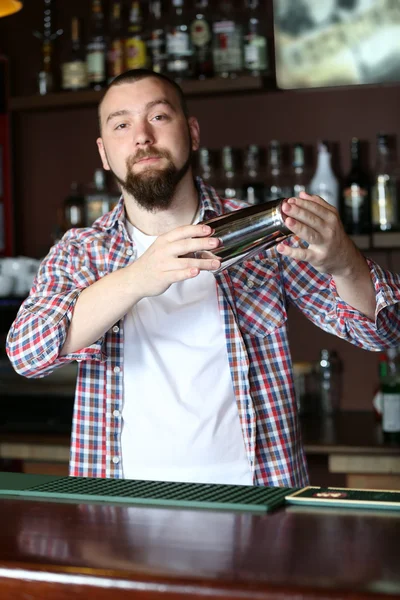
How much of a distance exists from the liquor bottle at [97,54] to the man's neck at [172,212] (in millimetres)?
1241

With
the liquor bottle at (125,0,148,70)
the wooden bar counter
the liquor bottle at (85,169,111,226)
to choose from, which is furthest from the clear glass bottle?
the wooden bar counter

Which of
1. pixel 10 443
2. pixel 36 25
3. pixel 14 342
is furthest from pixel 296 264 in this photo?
pixel 36 25

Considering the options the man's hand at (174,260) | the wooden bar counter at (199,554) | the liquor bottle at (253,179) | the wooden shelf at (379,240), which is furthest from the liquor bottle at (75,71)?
the wooden bar counter at (199,554)

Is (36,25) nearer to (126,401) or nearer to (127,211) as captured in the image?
(127,211)

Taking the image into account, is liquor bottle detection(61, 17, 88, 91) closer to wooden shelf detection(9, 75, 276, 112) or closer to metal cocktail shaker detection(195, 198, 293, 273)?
wooden shelf detection(9, 75, 276, 112)

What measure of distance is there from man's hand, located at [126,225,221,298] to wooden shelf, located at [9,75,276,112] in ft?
4.49

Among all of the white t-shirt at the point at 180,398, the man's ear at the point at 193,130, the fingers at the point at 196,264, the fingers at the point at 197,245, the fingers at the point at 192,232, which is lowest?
the white t-shirt at the point at 180,398

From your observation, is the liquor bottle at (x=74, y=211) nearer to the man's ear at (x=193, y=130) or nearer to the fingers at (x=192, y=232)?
the man's ear at (x=193, y=130)

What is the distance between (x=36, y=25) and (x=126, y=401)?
1907mm

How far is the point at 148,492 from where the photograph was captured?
1.28 meters

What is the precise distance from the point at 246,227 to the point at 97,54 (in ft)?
5.76

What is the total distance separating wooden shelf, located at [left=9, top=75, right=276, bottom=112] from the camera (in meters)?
2.71

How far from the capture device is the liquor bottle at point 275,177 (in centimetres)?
282

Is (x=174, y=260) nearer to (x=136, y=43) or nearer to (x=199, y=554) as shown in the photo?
(x=199, y=554)
